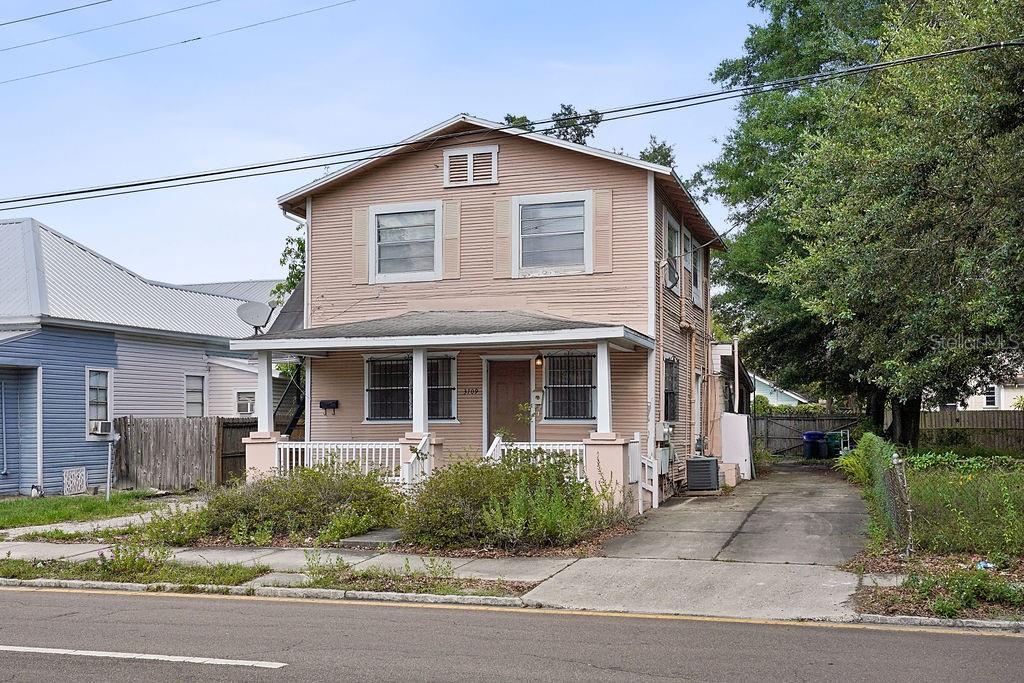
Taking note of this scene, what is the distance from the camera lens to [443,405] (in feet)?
60.8

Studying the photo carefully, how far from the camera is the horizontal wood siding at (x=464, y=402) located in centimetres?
1766

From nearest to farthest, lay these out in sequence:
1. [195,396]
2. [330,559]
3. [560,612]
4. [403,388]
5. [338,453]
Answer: [560,612] → [330,559] → [338,453] → [403,388] → [195,396]

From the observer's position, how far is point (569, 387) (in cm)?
1781

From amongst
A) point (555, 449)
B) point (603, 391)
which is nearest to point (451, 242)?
point (603, 391)

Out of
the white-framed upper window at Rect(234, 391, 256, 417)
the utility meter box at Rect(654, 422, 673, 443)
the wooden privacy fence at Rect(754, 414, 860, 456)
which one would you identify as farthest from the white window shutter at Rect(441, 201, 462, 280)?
the wooden privacy fence at Rect(754, 414, 860, 456)

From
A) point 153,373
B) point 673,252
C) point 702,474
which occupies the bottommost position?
point 702,474

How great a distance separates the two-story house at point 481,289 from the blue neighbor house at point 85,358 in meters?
6.30

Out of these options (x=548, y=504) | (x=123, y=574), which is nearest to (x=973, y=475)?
(x=548, y=504)

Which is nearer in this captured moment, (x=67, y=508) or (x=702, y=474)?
(x=67, y=508)

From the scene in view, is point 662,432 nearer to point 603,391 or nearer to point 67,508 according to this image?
point 603,391

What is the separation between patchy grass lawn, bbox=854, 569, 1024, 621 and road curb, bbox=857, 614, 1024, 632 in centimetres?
12

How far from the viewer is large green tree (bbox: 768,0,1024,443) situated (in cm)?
1345

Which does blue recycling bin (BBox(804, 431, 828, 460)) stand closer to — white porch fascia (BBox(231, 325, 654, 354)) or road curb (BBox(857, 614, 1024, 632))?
white porch fascia (BBox(231, 325, 654, 354))

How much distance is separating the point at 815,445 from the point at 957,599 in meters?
26.3
